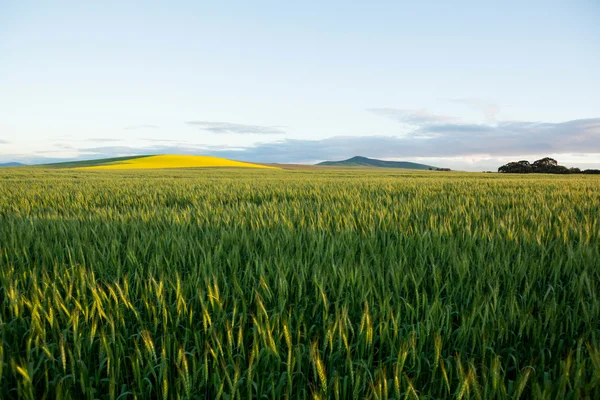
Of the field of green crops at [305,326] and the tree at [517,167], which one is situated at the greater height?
the tree at [517,167]

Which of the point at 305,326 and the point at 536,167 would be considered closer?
the point at 305,326

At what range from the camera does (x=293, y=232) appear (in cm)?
338

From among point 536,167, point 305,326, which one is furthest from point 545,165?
point 305,326

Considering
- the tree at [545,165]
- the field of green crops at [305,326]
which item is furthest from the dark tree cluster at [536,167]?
the field of green crops at [305,326]

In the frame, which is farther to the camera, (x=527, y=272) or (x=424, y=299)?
(x=527, y=272)

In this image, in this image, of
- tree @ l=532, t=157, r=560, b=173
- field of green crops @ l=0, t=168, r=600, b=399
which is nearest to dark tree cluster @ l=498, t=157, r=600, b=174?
tree @ l=532, t=157, r=560, b=173

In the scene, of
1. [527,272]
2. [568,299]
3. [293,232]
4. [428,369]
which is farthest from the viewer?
[293,232]

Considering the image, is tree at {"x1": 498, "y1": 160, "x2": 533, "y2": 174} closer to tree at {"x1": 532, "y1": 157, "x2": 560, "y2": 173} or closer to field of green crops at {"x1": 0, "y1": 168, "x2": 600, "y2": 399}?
tree at {"x1": 532, "y1": 157, "x2": 560, "y2": 173}

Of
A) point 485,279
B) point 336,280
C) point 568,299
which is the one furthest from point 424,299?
point 568,299

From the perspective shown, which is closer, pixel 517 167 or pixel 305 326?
pixel 305 326

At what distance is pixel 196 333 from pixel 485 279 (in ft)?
5.85

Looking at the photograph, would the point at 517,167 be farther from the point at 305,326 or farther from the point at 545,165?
the point at 305,326

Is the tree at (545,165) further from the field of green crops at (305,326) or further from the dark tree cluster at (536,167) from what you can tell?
the field of green crops at (305,326)

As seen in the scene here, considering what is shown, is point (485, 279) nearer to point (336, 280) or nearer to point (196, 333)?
point (336, 280)
